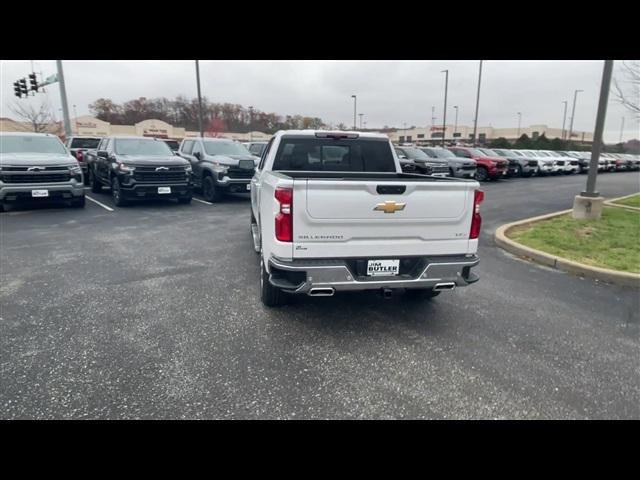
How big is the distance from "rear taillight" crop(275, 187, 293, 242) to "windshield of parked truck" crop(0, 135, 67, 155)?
9689mm

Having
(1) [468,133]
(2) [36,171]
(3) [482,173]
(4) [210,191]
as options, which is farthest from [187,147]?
(1) [468,133]

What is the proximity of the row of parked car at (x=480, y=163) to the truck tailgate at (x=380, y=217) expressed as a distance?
44.4ft

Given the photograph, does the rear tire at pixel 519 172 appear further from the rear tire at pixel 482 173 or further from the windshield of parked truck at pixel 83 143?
the windshield of parked truck at pixel 83 143

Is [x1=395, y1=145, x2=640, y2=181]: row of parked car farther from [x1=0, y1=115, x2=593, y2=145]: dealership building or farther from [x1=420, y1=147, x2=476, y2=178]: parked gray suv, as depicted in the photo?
[x1=0, y1=115, x2=593, y2=145]: dealership building

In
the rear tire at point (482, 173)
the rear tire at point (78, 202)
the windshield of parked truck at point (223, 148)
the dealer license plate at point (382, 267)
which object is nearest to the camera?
the dealer license plate at point (382, 267)

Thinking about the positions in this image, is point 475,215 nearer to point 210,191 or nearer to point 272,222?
point 272,222

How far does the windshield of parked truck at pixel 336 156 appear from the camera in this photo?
5.11 m

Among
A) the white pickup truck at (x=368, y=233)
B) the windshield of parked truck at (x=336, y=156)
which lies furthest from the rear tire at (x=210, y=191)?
the white pickup truck at (x=368, y=233)

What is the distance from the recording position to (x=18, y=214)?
30.4ft

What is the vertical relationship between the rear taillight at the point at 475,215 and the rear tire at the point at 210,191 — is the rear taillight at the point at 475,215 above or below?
above

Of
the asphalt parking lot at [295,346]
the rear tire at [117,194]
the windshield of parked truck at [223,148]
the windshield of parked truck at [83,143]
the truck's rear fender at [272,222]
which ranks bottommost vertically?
the asphalt parking lot at [295,346]

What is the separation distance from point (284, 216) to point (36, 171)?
876 centimetres

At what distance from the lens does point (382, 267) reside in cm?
343

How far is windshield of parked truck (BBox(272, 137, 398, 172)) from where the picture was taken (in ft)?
16.8
